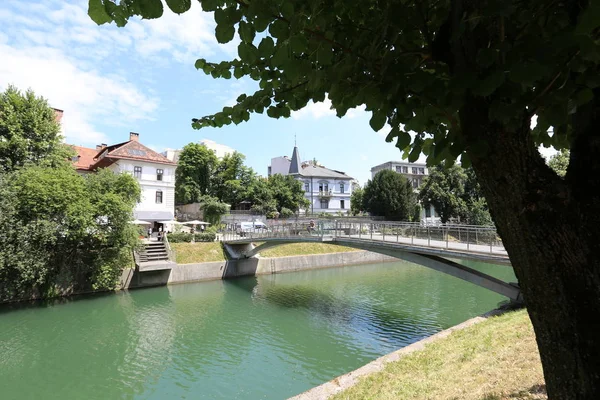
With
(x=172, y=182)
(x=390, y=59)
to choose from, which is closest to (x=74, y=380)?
(x=390, y=59)

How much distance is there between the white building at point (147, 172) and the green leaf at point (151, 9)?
31.6 m

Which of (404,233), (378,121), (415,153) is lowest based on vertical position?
(404,233)

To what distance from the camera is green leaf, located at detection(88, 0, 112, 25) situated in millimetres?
1389

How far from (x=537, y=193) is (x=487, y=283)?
39.1 feet

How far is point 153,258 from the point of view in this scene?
21703 mm

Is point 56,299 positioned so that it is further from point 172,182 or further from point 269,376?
point 172,182

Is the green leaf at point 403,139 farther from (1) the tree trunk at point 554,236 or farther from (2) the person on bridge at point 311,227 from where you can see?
(2) the person on bridge at point 311,227

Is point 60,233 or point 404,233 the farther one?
point 60,233

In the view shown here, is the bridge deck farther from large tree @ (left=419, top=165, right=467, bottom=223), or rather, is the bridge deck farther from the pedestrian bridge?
large tree @ (left=419, top=165, right=467, bottom=223)

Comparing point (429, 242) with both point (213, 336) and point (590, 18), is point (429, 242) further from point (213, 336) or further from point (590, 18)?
point (590, 18)

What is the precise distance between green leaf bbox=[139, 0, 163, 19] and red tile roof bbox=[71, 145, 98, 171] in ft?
126

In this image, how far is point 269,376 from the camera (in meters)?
9.41

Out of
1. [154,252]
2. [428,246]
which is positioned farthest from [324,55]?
[154,252]

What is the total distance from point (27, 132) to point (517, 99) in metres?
27.0
